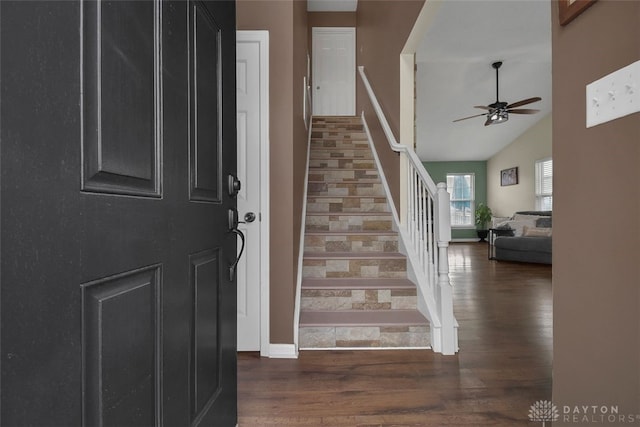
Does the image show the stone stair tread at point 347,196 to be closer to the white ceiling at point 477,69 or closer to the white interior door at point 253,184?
the white interior door at point 253,184

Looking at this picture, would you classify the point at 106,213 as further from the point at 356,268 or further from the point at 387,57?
the point at 387,57

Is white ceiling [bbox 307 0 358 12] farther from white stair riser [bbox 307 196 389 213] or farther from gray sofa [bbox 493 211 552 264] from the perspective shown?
gray sofa [bbox 493 211 552 264]

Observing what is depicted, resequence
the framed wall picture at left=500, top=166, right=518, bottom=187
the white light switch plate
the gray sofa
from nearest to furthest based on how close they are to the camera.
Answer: the white light switch plate < the gray sofa < the framed wall picture at left=500, top=166, right=518, bottom=187

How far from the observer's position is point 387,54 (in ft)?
12.4

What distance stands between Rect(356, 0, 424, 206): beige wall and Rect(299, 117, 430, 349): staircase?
0.38 metres

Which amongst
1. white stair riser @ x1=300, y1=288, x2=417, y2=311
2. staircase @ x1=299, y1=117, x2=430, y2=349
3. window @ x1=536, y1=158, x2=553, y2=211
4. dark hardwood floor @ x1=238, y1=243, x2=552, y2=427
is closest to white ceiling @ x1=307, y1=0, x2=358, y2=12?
staircase @ x1=299, y1=117, x2=430, y2=349

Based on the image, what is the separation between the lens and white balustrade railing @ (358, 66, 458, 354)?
236 centimetres

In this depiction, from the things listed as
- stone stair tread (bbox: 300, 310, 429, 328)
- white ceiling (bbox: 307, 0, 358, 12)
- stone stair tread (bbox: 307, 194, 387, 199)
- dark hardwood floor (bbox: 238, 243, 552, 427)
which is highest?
white ceiling (bbox: 307, 0, 358, 12)

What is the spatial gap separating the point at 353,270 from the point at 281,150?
122cm

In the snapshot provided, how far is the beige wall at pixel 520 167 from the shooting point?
8102 millimetres

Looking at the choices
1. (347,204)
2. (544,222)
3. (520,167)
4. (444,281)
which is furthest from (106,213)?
(520,167)

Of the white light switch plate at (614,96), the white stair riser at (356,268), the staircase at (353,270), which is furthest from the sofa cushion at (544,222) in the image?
the white light switch plate at (614,96)

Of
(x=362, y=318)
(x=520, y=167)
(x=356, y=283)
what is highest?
(x=520, y=167)

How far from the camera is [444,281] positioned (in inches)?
94.6
